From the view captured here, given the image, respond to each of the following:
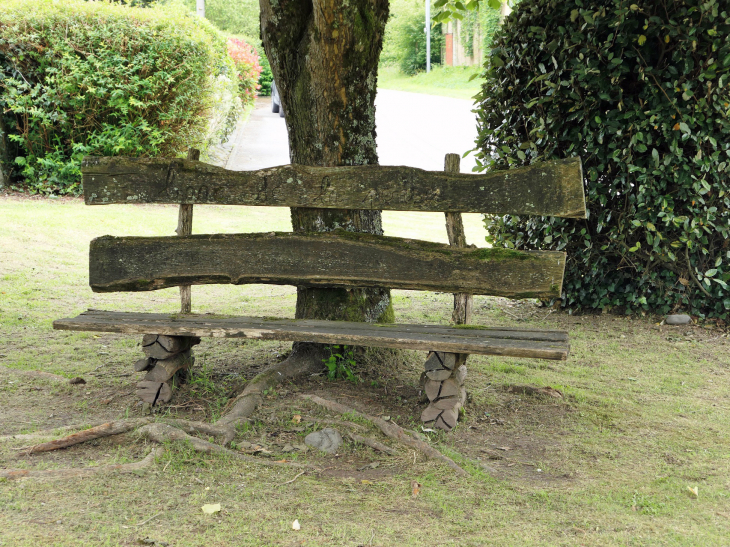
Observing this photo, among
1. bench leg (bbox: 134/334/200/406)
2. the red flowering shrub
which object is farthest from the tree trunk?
the red flowering shrub

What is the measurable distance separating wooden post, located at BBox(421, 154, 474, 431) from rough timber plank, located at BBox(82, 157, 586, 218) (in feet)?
0.60

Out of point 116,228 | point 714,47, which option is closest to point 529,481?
point 714,47

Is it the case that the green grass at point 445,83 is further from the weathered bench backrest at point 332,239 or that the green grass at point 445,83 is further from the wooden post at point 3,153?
the weathered bench backrest at point 332,239

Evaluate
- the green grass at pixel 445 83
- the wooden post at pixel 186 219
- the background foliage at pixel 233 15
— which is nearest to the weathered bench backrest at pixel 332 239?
the wooden post at pixel 186 219

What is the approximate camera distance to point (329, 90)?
14.8 feet

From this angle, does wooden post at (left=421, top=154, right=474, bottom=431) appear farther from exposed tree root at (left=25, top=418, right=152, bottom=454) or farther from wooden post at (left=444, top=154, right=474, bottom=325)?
exposed tree root at (left=25, top=418, right=152, bottom=454)

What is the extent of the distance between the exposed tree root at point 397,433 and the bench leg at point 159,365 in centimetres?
82

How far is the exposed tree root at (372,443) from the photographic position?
12.0 ft

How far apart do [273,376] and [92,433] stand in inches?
45.7

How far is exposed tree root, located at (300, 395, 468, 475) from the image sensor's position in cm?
357

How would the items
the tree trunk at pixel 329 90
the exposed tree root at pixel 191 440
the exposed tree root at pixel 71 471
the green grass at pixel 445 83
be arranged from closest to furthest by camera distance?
the exposed tree root at pixel 71 471 < the exposed tree root at pixel 191 440 < the tree trunk at pixel 329 90 < the green grass at pixel 445 83

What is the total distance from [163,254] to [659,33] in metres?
4.40

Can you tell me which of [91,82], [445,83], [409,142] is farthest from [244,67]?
[445,83]

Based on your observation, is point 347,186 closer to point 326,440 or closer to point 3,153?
point 326,440
